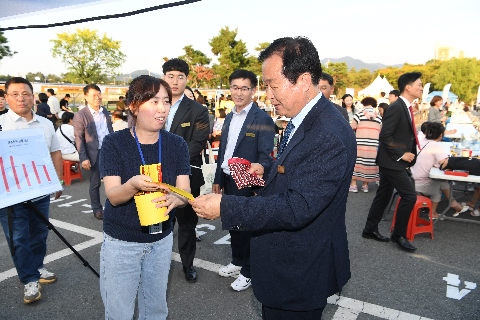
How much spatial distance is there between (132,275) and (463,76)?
295ft

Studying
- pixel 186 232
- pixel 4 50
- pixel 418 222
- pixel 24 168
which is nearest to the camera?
pixel 24 168

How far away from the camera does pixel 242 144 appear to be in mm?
3627

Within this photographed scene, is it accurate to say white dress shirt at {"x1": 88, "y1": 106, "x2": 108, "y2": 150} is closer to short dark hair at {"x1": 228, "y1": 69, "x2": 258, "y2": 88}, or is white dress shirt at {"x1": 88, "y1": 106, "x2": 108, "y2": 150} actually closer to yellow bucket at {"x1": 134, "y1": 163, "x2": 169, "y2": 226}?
short dark hair at {"x1": 228, "y1": 69, "x2": 258, "y2": 88}

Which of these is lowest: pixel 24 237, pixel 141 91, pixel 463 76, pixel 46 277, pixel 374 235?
pixel 374 235

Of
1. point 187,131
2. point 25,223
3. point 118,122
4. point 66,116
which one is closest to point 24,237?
point 25,223

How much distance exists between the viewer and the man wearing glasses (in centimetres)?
318

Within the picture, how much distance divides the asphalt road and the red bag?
1573 mm

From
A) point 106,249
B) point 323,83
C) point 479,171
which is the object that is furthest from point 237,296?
point 479,171

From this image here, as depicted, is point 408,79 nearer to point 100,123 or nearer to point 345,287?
point 345,287

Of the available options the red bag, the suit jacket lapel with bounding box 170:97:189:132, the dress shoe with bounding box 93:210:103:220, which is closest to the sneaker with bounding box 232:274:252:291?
the red bag

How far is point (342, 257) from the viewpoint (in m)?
1.74

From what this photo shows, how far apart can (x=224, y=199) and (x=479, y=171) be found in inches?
215

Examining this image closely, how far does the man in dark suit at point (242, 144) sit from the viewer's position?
356 centimetres

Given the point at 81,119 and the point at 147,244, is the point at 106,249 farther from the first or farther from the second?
the point at 81,119
